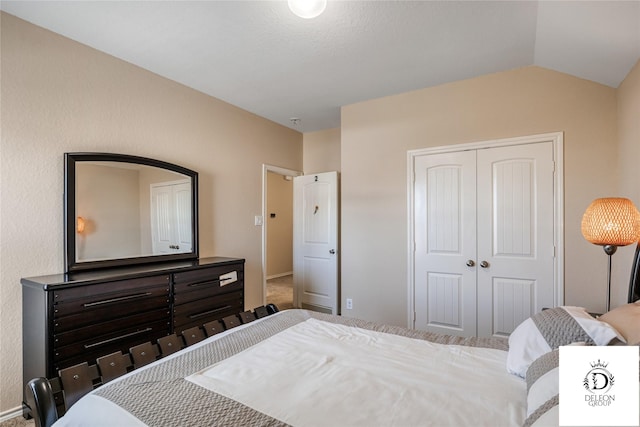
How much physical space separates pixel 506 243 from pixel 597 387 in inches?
94.8

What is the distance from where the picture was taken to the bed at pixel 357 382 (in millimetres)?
923

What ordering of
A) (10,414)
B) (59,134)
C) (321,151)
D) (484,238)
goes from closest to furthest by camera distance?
(10,414), (59,134), (484,238), (321,151)

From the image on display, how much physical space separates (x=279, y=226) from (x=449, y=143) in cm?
456

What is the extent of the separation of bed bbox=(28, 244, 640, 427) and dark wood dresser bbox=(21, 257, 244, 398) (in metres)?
1.05

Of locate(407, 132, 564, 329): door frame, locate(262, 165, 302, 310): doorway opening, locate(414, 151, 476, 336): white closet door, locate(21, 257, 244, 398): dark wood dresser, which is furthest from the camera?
locate(262, 165, 302, 310): doorway opening

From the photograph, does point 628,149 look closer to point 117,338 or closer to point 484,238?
point 484,238

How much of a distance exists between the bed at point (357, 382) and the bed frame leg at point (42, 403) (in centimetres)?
13

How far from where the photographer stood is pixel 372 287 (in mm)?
3479

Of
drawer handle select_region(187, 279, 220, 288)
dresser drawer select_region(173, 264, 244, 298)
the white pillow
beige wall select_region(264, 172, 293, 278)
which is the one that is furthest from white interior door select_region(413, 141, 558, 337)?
beige wall select_region(264, 172, 293, 278)

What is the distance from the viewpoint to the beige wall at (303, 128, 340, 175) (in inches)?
179

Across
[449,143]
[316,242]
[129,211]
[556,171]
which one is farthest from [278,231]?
[556,171]

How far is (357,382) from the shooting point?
3.72 ft

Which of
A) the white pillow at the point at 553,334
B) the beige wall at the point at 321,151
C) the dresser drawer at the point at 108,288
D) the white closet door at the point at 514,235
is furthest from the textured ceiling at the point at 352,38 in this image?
the dresser drawer at the point at 108,288

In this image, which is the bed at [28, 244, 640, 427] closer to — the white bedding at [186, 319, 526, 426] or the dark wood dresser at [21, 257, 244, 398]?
the white bedding at [186, 319, 526, 426]
